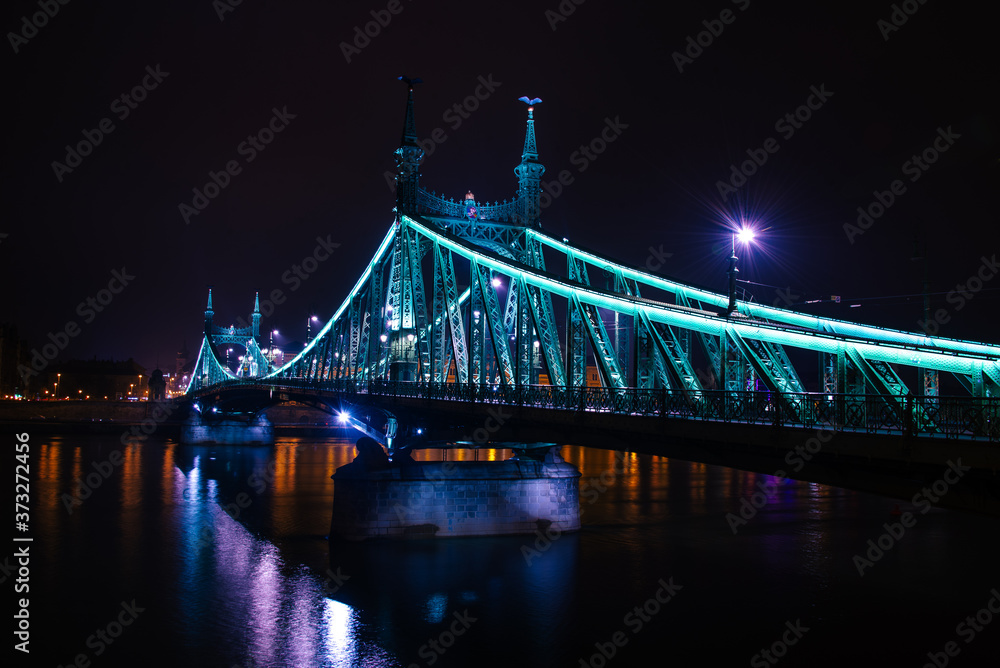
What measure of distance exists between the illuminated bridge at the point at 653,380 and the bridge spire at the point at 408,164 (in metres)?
0.11

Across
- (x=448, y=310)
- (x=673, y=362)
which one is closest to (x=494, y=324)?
(x=448, y=310)

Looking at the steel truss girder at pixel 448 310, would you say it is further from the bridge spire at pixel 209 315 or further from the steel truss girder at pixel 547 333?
the bridge spire at pixel 209 315

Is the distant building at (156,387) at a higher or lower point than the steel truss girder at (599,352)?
lower

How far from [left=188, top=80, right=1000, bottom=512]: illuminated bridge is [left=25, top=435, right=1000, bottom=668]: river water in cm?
461

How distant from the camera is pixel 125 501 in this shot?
38.2 meters

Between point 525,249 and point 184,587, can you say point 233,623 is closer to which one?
point 184,587

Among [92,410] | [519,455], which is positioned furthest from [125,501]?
[92,410]

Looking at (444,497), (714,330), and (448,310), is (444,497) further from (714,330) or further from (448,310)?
(714,330)

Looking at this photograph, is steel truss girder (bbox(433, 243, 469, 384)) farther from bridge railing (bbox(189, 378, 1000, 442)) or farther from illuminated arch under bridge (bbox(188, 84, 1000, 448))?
bridge railing (bbox(189, 378, 1000, 442))

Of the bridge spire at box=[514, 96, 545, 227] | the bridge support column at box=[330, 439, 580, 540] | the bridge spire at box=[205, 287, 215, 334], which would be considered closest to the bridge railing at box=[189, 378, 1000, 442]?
the bridge support column at box=[330, 439, 580, 540]

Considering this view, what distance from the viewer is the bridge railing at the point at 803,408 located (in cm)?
1180

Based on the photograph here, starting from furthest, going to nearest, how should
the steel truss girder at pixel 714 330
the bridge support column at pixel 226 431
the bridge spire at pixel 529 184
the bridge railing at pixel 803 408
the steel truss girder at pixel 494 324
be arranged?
the bridge support column at pixel 226 431, the bridge spire at pixel 529 184, the steel truss girder at pixel 494 324, the steel truss girder at pixel 714 330, the bridge railing at pixel 803 408

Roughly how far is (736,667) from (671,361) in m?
6.64

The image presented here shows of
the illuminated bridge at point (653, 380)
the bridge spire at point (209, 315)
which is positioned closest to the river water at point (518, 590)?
the illuminated bridge at point (653, 380)
